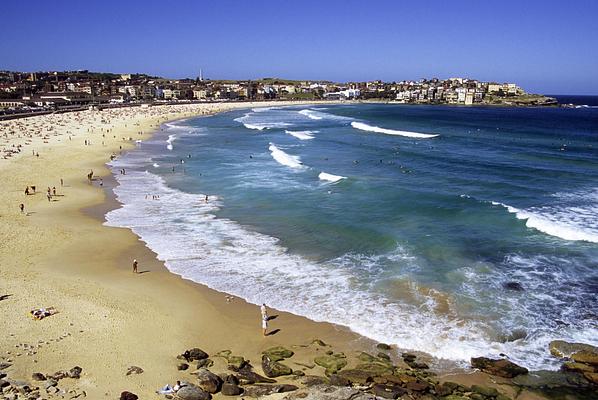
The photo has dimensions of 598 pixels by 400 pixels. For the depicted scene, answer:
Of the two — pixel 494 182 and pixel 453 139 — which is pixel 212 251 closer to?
pixel 494 182

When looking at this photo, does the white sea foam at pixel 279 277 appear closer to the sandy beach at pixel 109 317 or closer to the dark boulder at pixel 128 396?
the sandy beach at pixel 109 317

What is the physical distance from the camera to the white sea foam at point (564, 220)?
914 inches

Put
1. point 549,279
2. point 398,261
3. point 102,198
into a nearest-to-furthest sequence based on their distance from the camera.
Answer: point 549,279 → point 398,261 → point 102,198

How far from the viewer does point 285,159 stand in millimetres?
47812

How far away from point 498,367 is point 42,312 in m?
13.5

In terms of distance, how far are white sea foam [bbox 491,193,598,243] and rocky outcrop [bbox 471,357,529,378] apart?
1234 cm

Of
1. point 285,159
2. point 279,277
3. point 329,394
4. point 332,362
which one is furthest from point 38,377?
point 285,159

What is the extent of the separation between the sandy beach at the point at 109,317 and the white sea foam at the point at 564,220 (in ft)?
44.8

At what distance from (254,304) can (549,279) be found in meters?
11.1

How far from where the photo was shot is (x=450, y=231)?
2408cm

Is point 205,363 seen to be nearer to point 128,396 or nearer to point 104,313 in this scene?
point 128,396

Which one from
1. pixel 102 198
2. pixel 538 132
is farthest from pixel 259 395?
pixel 538 132

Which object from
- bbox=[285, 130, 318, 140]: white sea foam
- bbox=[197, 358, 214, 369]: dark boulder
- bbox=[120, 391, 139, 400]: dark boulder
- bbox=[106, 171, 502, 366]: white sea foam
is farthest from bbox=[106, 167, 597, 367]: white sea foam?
bbox=[285, 130, 318, 140]: white sea foam

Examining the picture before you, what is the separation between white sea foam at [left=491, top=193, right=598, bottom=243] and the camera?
23.2m
